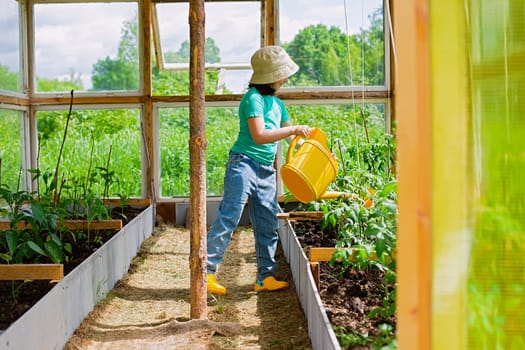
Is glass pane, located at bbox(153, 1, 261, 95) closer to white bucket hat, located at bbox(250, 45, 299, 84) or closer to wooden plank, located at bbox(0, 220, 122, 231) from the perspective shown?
wooden plank, located at bbox(0, 220, 122, 231)

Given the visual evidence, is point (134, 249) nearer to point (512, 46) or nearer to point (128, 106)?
point (128, 106)

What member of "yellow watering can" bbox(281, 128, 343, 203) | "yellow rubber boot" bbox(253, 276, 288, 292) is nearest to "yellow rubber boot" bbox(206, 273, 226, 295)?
"yellow rubber boot" bbox(253, 276, 288, 292)

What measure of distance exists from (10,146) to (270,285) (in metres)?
3.37

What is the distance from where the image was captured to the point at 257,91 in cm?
423

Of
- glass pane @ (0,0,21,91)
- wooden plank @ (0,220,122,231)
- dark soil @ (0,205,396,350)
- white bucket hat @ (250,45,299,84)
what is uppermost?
glass pane @ (0,0,21,91)

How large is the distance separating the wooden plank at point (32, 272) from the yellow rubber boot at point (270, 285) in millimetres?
1364

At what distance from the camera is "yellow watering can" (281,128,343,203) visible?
366 cm

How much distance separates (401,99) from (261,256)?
3.18 m

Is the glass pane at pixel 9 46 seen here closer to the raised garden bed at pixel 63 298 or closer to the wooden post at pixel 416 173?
the raised garden bed at pixel 63 298

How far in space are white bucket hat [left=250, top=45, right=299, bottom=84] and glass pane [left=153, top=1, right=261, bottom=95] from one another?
3.03 m

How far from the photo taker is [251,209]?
4.45m

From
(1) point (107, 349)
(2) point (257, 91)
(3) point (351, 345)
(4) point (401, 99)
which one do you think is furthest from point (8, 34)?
(4) point (401, 99)

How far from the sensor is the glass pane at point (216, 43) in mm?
7293

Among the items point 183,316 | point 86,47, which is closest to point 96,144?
point 86,47
